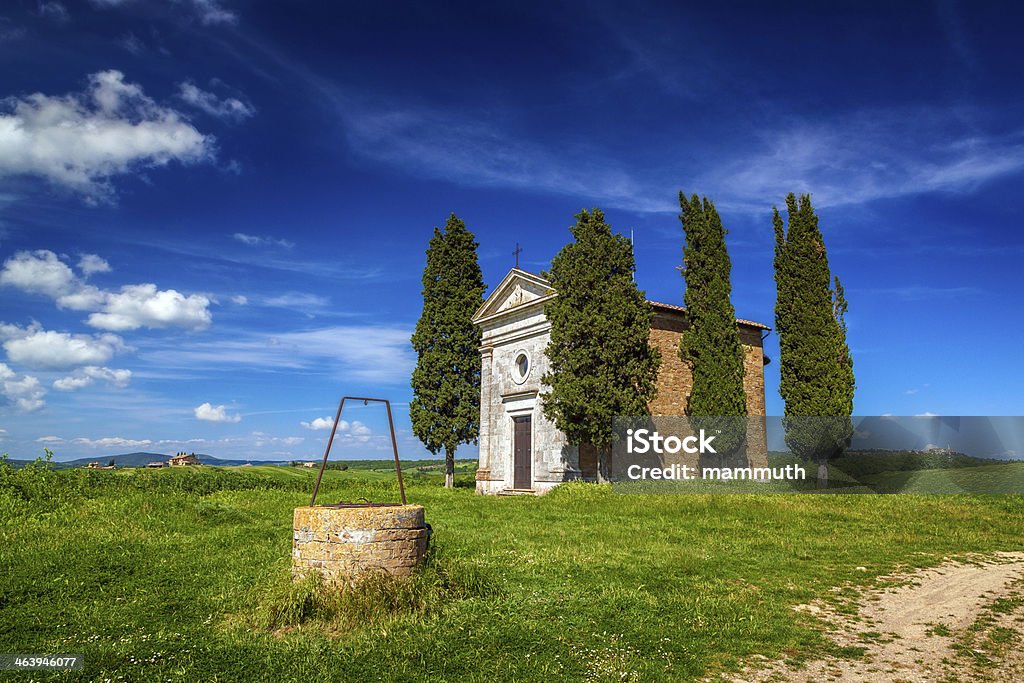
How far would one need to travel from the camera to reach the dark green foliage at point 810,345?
67.1ft

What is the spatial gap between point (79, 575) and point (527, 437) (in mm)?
16254

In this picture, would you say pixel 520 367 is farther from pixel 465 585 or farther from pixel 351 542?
pixel 351 542

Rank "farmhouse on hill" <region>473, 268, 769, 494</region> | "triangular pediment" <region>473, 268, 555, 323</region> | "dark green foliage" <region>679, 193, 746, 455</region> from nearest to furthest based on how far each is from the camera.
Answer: "dark green foliage" <region>679, 193, 746, 455</region>, "farmhouse on hill" <region>473, 268, 769, 494</region>, "triangular pediment" <region>473, 268, 555, 323</region>

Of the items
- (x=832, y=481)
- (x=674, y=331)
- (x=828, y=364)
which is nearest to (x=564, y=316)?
(x=674, y=331)

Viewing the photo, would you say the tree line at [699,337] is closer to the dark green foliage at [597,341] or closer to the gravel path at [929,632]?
the dark green foliage at [597,341]

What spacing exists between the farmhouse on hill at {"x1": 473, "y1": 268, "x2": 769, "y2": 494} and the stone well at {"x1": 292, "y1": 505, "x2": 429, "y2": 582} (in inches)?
558

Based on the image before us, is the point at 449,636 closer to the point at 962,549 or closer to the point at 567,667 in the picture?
the point at 567,667

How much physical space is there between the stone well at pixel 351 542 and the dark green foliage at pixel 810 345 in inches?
649

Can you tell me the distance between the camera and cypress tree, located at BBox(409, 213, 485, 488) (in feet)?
87.6

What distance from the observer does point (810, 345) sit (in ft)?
69.0

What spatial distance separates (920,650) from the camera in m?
6.77

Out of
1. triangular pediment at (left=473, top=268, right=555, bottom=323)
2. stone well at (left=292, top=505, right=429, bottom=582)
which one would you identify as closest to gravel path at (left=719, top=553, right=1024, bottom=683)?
stone well at (left=292, top=505, right=429, bottom=582)

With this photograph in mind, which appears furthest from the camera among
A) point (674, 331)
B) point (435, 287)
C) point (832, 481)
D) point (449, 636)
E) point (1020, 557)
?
point (435, 287)

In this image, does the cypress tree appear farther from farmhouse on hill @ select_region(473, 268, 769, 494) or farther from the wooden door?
the wooden door
